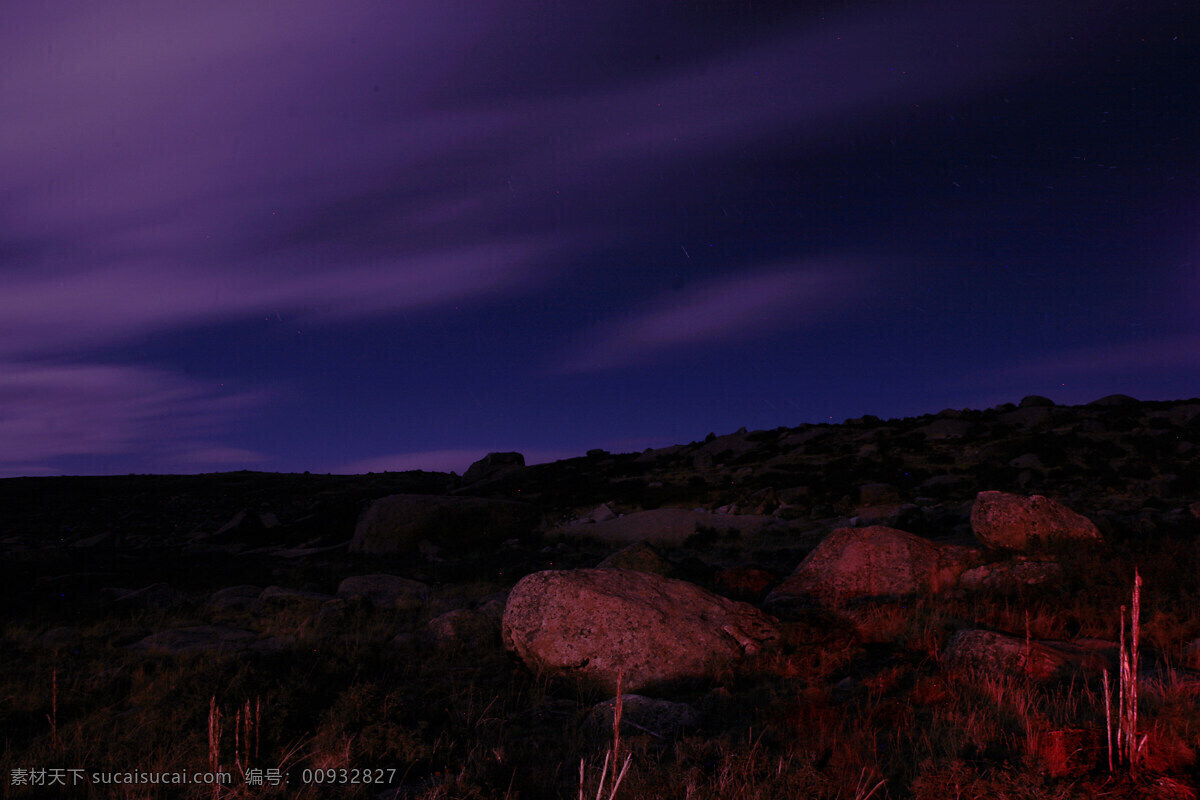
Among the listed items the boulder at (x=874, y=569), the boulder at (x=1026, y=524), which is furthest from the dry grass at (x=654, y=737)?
the boulder at (x=1026, y=524)

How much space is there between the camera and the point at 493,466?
58.0 metres

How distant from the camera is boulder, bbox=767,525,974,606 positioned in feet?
34.0

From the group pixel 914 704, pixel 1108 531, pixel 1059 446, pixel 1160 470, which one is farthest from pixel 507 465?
pixel 914 704

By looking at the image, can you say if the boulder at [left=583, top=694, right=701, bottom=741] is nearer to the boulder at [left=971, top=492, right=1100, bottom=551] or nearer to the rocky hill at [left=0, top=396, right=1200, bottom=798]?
the rocky hill at [left=0, top=396, right=1200, bottom=798]

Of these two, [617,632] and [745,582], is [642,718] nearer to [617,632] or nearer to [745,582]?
[617,632]

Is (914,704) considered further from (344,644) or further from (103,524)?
(103,524)

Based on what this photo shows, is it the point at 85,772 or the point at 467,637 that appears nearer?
the point at 85,772

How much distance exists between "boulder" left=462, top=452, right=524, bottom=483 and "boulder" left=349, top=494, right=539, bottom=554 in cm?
3032

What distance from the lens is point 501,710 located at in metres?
5.91

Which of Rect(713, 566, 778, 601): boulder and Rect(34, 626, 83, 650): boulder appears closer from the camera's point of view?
Rect(34, 626, 83, 650): boulder

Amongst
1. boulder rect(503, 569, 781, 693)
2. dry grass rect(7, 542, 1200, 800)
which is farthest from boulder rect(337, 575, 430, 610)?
boulder rect(503, 569, 781, 693)

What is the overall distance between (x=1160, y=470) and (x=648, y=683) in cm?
2763

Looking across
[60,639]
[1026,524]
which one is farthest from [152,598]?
[1026,524]

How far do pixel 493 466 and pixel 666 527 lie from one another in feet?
123
